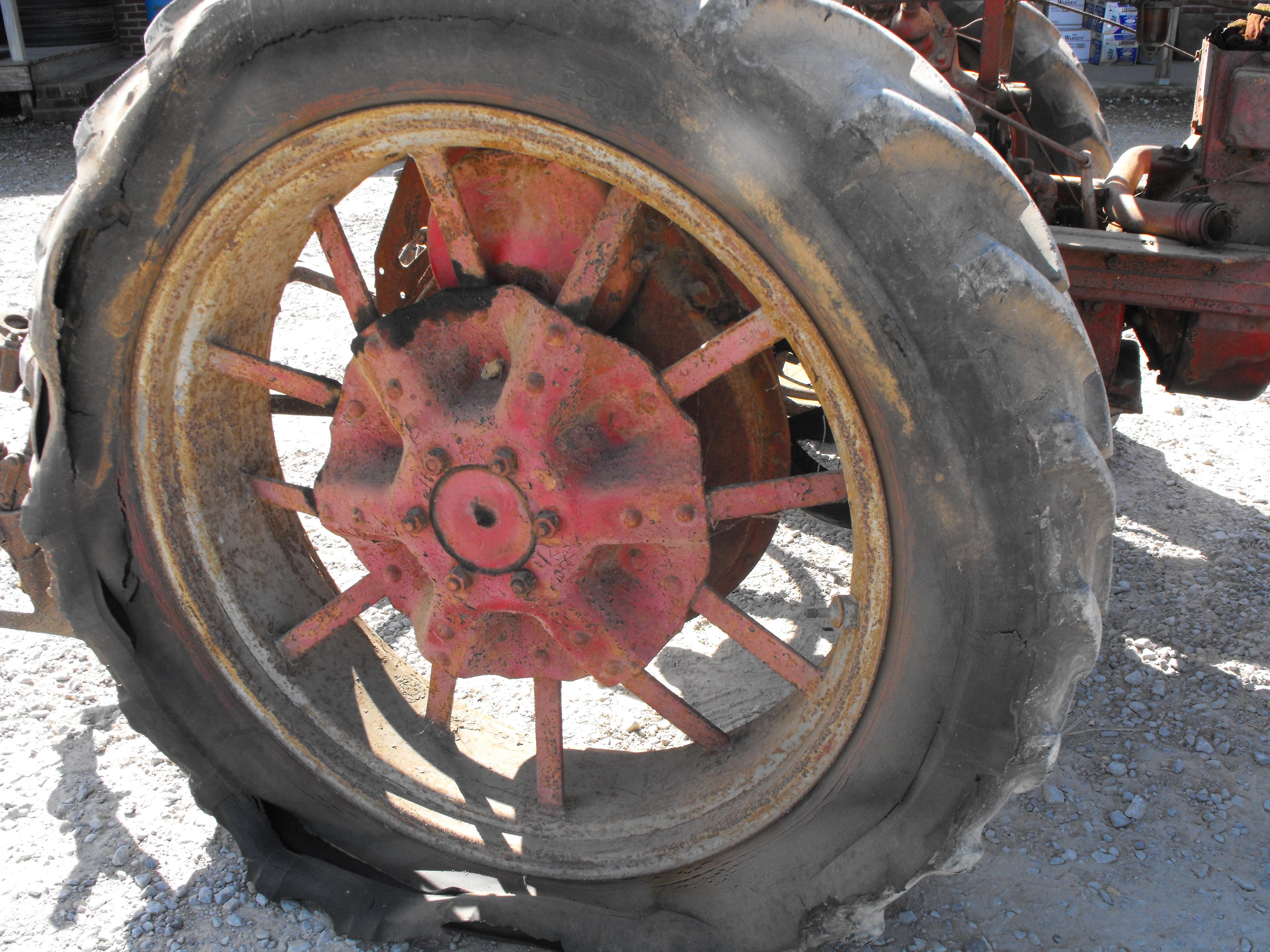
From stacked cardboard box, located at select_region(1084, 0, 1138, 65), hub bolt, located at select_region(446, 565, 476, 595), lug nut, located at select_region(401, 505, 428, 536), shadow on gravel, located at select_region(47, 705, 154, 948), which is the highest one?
stacked cardboard box, located at select_region(1084, 0, 1138, 65)

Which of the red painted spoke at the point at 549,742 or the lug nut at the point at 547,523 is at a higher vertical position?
the lug nut at the point at 547,523

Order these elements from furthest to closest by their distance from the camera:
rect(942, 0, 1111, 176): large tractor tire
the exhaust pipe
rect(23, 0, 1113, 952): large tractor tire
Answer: rect(942, 0, 1111, 176): large tractor tire
the exhaust pipe
rect(23, 0, 1113, 952): large tractor tire

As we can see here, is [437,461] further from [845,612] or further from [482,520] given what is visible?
[845,612]

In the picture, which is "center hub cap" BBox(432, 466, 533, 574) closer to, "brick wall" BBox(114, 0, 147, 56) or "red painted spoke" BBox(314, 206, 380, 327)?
"red painted spoke" BBox(314, 206, 380, 327)

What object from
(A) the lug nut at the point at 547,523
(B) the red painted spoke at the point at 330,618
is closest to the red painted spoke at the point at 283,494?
(B) the red painted spoke at the point at 330,618

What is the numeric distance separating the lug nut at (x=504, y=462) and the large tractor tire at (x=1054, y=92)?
2330mm

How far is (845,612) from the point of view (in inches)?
56.2

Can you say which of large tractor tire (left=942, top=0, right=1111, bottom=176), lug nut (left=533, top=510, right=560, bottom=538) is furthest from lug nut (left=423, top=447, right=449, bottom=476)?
large tractor tire (left=942, top=0, right=1111, bottom=176)

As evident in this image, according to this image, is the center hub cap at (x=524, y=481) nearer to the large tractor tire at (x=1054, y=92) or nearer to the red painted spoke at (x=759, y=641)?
the red painted spoke at (x=759, y=641)

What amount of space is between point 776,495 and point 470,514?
19.1 inches

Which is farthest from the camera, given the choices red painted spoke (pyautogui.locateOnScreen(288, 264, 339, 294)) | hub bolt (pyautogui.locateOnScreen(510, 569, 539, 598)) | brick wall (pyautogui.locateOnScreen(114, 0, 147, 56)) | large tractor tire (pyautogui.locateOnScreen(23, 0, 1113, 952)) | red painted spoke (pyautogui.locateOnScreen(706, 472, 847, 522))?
brick wall (pyautogui.locateOnScreen(114, 0, 147, 56))

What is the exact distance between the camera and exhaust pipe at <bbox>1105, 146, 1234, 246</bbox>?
77.6 inches

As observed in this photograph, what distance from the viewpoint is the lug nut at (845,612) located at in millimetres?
1415

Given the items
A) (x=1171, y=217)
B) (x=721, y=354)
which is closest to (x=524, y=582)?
(x=721, y=354)
